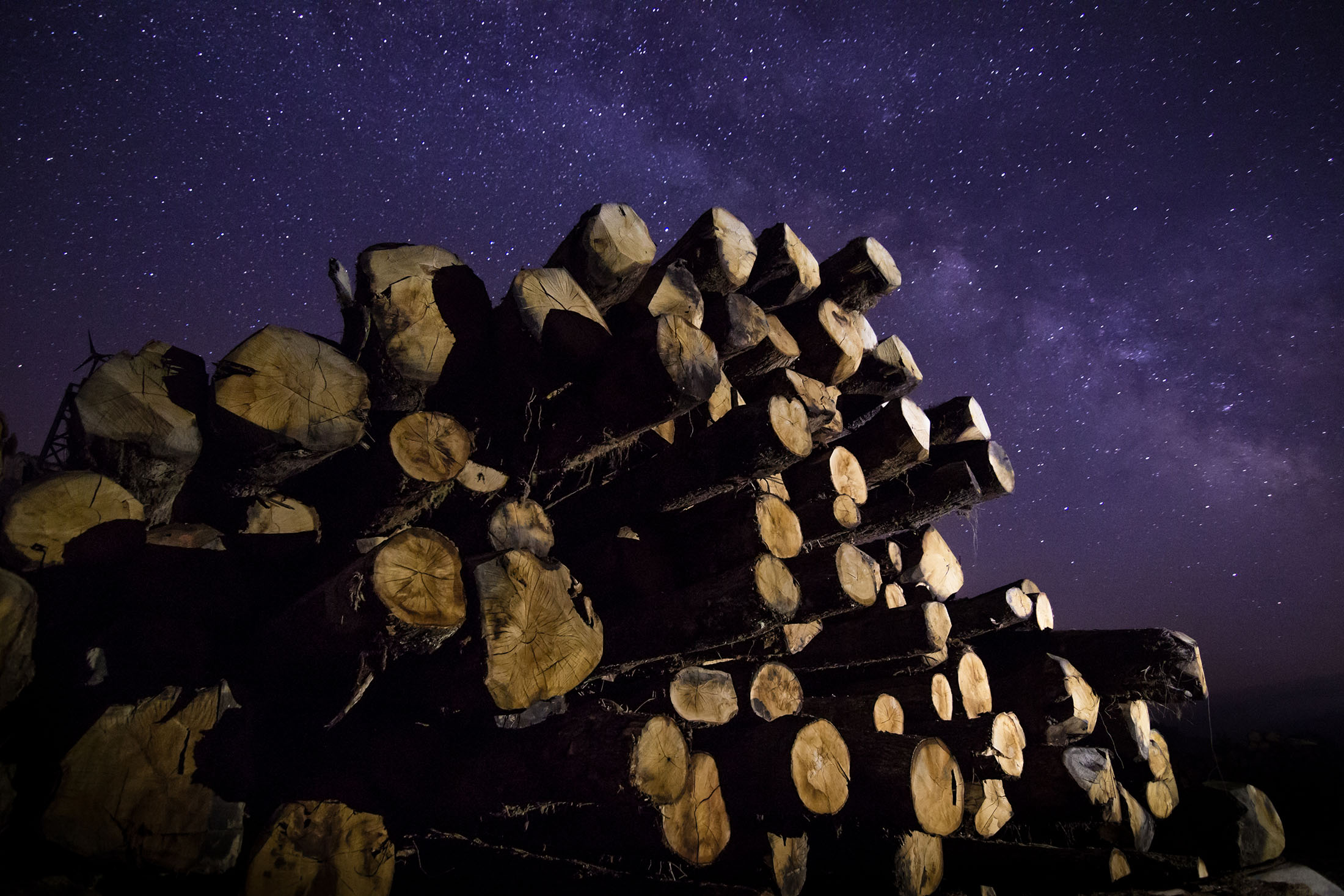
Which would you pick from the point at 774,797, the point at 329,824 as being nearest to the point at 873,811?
the point at 774,797

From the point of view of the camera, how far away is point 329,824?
2195 mm

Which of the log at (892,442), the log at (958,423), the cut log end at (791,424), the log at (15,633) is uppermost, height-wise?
the log at (958,423)

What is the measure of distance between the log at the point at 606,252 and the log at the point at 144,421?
4.80ft

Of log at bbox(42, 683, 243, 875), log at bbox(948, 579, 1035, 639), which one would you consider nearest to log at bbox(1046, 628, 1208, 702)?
log at bbox(948, 579, 1035, 639)

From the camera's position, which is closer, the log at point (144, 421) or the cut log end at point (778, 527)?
the log at point (144, 421)

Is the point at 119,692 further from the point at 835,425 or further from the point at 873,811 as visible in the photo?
the point at 835,425

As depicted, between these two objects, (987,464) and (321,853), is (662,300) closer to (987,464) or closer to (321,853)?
(321,853)

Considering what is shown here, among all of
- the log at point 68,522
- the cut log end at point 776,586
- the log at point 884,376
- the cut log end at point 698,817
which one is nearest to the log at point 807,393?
the log at point 884,376

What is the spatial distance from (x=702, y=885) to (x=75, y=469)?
113 inches

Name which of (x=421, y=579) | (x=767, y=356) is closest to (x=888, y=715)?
(x=767, y=356)

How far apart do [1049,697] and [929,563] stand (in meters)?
1.15

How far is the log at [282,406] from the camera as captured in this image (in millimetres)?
Result: 2104

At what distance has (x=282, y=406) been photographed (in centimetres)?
215

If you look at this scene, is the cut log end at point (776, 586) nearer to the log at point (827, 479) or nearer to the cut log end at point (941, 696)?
the log at point (827, 479)
